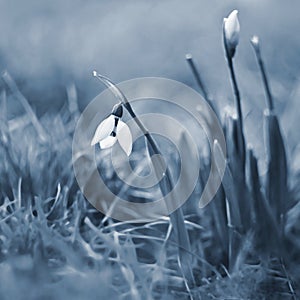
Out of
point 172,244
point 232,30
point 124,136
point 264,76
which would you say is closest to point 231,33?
point 232,30

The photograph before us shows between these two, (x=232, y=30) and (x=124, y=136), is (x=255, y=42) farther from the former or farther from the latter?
(x=124, y=136)

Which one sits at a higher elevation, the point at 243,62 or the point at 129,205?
the point at 243,62

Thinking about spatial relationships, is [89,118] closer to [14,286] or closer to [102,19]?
[102,19]

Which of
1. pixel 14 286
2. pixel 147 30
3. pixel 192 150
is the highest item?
pixel 147 30

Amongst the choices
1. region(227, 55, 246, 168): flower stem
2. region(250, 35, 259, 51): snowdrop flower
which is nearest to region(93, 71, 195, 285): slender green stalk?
region(227, 55, 246, 168): flower stem

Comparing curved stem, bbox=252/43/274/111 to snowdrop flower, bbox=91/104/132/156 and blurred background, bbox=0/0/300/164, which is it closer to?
blurred background, bbox=0/0/300/164

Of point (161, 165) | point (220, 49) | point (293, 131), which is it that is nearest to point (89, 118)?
point (161, 165)
